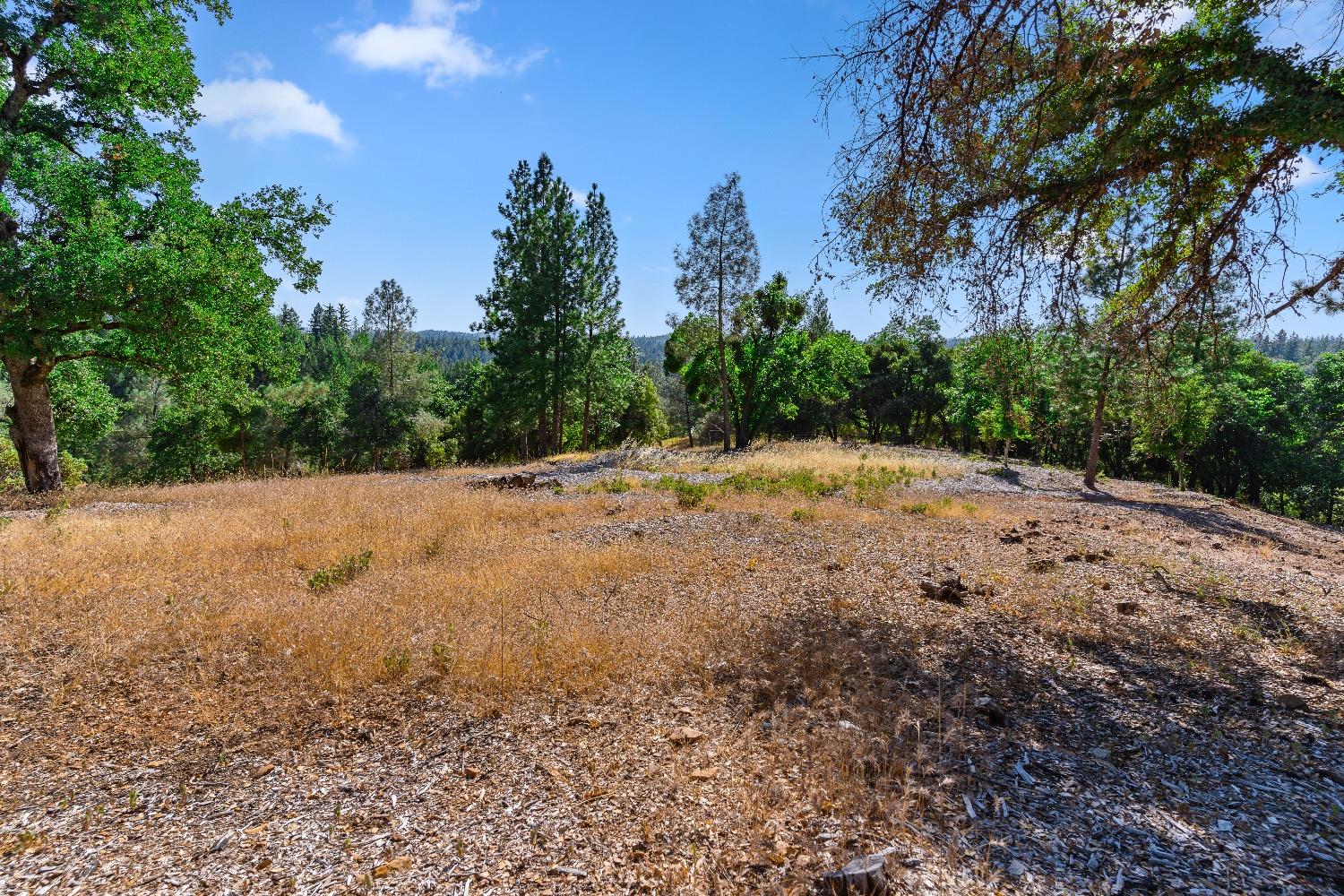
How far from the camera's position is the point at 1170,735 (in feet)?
13.0

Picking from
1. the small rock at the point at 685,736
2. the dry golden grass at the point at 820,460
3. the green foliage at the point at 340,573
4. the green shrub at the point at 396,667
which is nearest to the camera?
the small rock at the point at 685,736

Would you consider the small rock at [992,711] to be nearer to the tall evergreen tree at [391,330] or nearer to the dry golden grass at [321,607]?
the dry golden grass at [321,607]

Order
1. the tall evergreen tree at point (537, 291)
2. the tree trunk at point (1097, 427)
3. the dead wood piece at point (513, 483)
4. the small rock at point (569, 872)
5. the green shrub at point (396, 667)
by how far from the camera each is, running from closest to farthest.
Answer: the small rock at point (569, 872), the green shrub at point (396, 667), the dead wood piece at point (513, 483), the tree trunk at point (1097, 427), the tall evergreen tree at point (537, 291)

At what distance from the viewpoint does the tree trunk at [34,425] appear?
1187 centimetres

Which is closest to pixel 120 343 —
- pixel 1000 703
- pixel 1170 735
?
pixel 1000 703

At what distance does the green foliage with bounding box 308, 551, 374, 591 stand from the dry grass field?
0.04 meters

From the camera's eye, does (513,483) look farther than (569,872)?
Yes

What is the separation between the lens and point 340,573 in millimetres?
7266

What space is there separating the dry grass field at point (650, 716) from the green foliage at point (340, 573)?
0.14 feet

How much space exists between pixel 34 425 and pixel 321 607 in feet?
40.8

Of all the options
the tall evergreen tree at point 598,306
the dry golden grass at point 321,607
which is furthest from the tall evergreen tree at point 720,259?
the dry golden grass at point 321,607

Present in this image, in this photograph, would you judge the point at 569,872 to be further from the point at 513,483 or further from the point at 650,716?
the point at 513,483

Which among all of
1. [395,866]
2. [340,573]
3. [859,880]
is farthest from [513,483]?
[859,880]

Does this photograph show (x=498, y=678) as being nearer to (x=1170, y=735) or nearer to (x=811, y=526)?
(x=1170, y=735)
